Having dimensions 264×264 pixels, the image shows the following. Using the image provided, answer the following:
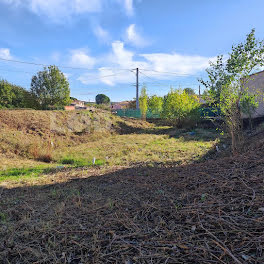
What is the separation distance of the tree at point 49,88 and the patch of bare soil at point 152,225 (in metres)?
14.2

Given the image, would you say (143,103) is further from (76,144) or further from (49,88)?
(76,144)

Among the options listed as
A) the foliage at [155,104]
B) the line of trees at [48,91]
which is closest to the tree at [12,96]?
the line of trees at [48,91]

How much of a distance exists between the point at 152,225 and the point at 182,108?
1320 centimetres

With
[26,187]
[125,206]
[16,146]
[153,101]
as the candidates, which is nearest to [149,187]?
[125,206]

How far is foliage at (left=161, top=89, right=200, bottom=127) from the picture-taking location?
1409 centimetres

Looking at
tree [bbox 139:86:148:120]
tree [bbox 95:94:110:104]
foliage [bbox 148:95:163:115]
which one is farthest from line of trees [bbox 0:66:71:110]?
tree [bbox 95:94:110:104]

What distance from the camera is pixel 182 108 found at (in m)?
14.1

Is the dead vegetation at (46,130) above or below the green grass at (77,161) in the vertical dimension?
above

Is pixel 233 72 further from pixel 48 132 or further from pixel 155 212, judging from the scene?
pixel 48 132

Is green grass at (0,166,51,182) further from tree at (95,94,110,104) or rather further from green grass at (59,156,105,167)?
tree at (95,94,110,104)

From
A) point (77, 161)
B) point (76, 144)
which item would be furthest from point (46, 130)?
point (77, 161)

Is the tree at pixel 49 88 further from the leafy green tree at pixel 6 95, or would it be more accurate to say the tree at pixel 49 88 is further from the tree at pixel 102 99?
the tree at pixel 102 99

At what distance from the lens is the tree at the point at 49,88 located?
50.7 ft

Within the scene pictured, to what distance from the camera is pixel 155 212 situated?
6.24 feet
